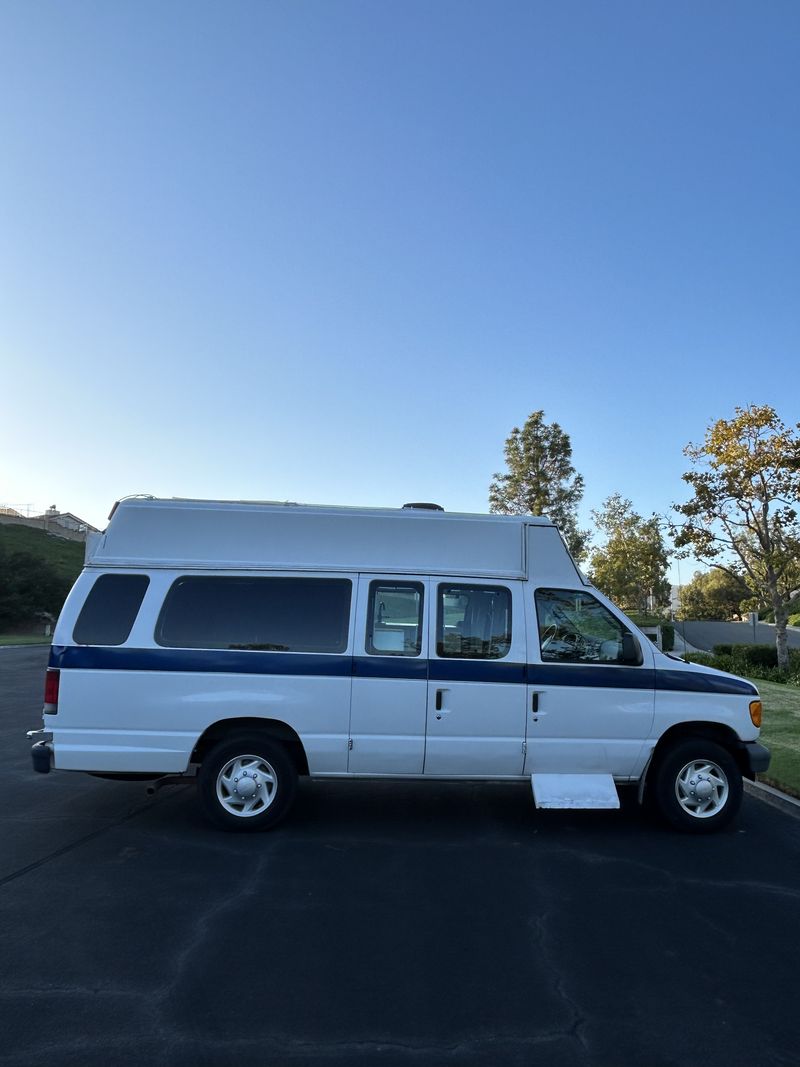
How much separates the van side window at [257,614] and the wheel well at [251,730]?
60 cm

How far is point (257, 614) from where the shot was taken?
21.2ft

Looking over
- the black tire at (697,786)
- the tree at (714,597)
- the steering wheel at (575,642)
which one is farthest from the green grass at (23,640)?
the tree at (714,597)

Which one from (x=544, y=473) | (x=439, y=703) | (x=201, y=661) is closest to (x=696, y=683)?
(x=439, y=703)

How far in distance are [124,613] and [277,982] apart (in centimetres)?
347

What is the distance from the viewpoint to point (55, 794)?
766cm

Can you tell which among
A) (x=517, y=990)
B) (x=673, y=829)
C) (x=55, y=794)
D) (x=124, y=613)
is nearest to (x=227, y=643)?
(x=124, y=613)

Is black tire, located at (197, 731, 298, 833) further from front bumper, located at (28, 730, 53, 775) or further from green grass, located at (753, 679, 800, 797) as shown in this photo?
green grass, located at (753, 679, 800, 797)

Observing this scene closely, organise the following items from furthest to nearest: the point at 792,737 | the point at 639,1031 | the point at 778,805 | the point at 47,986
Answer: the point at 792,737 < the point at 778,805 < the point at 47,986 < the point at 639,1031

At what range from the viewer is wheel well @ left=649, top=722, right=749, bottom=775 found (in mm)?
6531

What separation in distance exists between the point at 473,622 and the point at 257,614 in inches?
71.5

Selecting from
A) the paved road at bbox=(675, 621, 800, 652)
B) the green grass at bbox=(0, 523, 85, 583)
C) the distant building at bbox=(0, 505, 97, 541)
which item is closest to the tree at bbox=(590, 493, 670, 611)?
the paved road at bbox=(675, 621, 800, 652)

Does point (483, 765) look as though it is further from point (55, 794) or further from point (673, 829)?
point (55, 794)

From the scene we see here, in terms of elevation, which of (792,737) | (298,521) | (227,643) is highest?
(298,521)

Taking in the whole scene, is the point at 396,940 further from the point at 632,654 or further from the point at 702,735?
the point at 702,735
